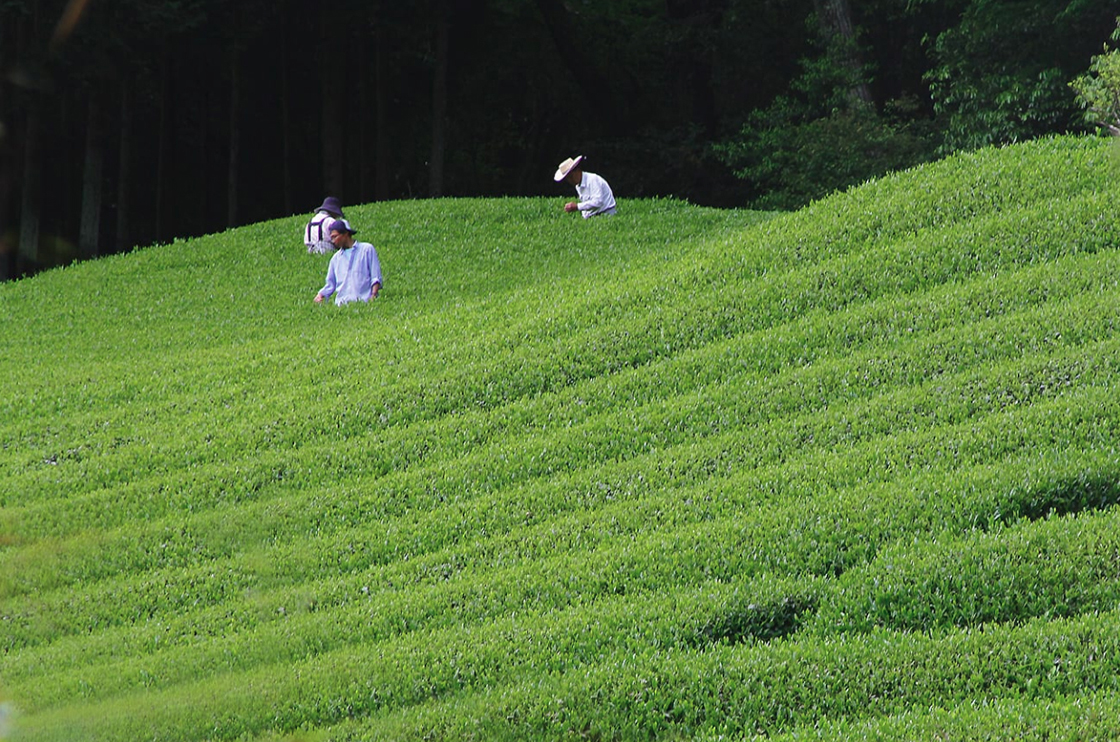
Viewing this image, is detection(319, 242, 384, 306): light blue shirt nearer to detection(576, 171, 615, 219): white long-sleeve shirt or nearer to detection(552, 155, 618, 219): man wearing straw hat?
detection(552, 155, 618, 219): man wearing straw hat

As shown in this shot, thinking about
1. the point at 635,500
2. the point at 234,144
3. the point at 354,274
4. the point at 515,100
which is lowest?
the point at 635,500

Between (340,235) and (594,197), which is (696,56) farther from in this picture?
(340,235)

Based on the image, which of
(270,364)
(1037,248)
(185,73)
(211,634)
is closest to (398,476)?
(211,634)

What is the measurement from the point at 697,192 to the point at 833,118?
8.03 m

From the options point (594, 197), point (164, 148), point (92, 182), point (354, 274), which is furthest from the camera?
point (164, 148)

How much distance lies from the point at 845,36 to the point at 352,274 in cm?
2104

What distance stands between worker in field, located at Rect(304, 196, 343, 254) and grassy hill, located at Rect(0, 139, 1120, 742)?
4419 millimetres

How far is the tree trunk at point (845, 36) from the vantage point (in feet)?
107

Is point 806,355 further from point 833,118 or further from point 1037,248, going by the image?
point 833,118

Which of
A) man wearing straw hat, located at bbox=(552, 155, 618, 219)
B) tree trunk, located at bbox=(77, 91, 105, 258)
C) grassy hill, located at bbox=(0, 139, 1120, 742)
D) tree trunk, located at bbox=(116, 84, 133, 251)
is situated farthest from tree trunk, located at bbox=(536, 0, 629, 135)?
grassy hill, located at bbox=(0, 139, 1120, 742)

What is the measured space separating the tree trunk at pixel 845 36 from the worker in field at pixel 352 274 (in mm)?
19365

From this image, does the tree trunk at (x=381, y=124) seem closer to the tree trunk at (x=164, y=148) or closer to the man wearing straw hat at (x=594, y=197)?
the tree trunk at (x=164, y=148)

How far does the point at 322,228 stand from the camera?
70.4 feet

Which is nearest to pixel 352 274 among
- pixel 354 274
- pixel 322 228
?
pixel 354 274
